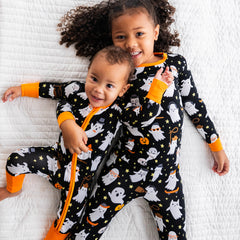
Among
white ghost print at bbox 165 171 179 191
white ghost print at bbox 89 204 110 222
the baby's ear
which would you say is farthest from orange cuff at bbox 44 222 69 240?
the baby's ear

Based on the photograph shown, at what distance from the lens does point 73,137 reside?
2.90 feet

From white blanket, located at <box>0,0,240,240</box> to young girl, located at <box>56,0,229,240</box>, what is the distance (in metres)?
0.09

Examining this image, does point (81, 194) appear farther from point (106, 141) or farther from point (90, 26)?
point (90, 26)

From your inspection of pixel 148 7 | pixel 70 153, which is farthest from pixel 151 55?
pixel 70 153

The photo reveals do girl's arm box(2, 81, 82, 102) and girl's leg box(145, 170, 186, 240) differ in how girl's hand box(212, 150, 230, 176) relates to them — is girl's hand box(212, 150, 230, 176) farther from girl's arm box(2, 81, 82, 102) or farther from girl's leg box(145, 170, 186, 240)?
girl's arm box(2, 81, 82, 102)

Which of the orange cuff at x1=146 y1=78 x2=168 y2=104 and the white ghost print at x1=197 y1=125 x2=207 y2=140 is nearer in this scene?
the orange cuff at x1=146 y1=78 x2=168 y2=104

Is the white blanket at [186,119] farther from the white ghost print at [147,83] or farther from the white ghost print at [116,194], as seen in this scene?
the white ghost print at [147,83]

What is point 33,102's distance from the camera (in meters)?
1.04

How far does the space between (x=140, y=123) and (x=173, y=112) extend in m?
0.14

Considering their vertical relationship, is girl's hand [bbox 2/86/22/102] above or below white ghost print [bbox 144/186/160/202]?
above

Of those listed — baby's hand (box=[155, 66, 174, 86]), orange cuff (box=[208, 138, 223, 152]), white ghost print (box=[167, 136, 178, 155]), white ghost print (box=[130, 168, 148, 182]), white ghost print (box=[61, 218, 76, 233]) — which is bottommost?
white ghost print (box=[61, 218, 76, 233])

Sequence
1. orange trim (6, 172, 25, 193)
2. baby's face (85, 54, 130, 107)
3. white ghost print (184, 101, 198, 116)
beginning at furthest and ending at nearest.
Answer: white ghost print (184, 101, 198, 116), orange trim (6, 172, 25, 193), baby's face (85, 54, 130, 107)

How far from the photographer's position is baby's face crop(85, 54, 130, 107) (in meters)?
0.86

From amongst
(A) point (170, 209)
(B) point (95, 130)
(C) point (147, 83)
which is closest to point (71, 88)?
(B) point (95, 130)
